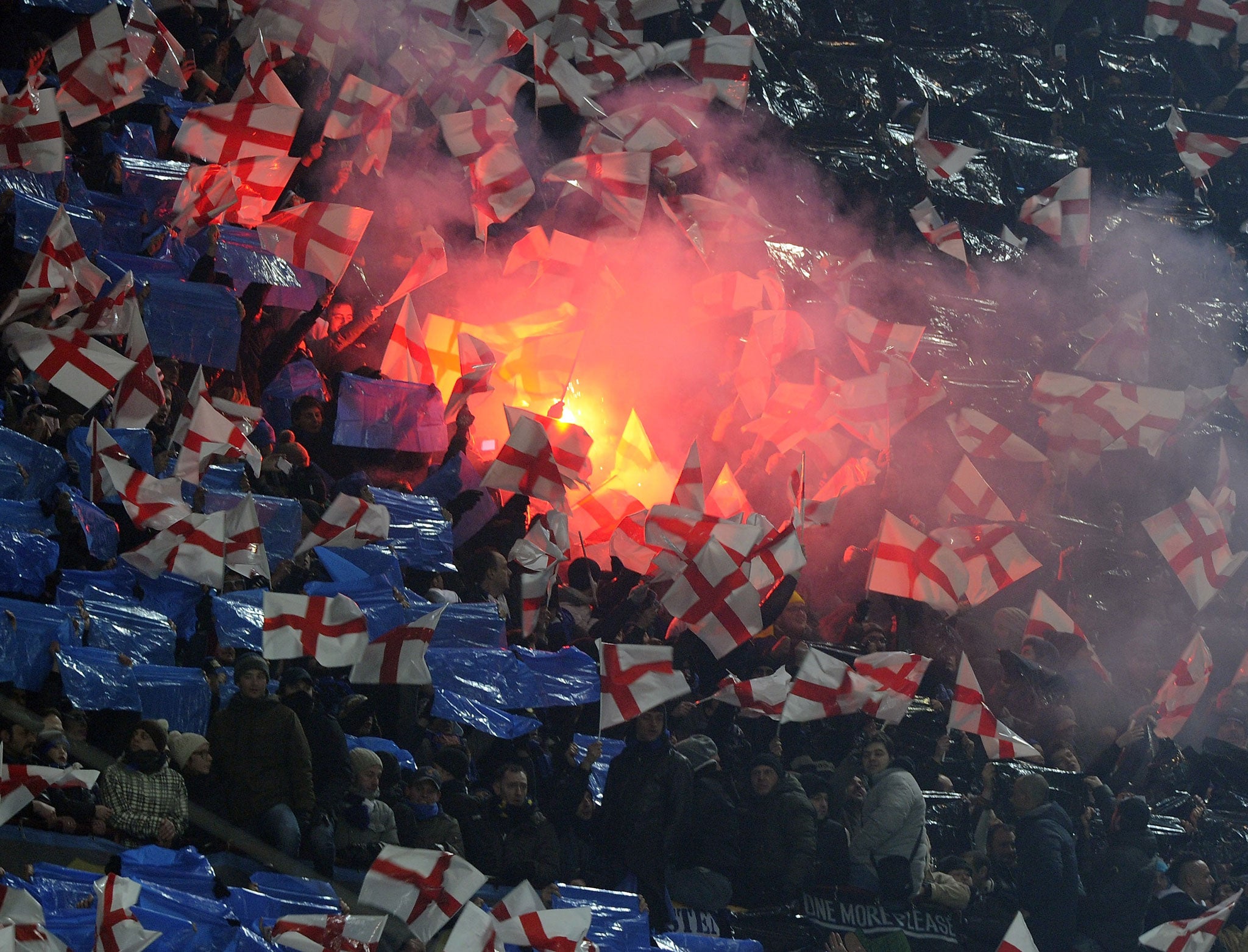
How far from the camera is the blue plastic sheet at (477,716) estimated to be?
8.28m

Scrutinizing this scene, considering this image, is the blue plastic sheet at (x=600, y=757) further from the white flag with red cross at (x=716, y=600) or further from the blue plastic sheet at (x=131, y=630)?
the blue plastic sheet at (x=131, y=630)

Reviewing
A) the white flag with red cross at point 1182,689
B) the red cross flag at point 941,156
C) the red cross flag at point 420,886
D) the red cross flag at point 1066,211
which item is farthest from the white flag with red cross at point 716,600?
the red cross flag at point 1066,211

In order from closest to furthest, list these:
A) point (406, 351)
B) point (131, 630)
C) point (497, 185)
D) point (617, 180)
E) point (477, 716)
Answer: point (131, 630) → point (477, 716) → point (406, 351) → point (497, 185) → point (617, 180)

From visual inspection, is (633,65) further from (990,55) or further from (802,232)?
(990,55)

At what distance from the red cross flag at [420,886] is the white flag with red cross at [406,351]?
4.53 meters

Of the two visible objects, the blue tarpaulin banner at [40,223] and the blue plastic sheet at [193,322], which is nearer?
the blue tarpaulin banner at [40,223]

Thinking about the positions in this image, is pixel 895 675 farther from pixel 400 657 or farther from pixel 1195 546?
pixel 1195 546

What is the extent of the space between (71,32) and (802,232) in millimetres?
7649

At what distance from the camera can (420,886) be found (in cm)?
718

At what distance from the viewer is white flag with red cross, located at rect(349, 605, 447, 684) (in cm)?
798

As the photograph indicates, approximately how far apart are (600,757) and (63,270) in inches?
162

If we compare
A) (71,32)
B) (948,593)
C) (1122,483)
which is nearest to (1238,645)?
(1122,483)

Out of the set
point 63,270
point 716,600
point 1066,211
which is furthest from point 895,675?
point 1066,211

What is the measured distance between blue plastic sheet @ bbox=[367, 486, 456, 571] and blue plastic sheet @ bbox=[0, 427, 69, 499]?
1967 mm
